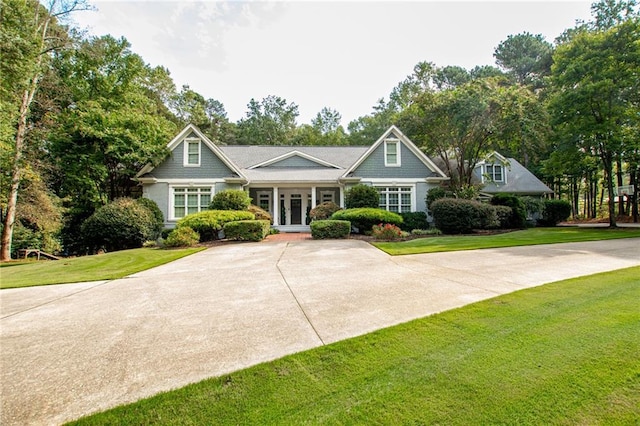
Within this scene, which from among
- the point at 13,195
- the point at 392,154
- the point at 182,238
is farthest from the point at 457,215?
the point at 13,195

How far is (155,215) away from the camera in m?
15.0

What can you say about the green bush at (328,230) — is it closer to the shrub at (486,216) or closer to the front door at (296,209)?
the front door at (296,209)

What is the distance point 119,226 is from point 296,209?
34.0 feet

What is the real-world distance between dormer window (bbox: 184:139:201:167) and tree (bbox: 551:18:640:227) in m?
20.9

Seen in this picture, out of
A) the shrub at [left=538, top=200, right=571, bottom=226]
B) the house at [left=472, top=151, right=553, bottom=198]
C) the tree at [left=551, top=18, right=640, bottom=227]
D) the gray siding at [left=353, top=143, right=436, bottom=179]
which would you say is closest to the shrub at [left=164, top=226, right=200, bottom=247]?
the gray siding at [left=353, top=143, right=436, bottom=179]

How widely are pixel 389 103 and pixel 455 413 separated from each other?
4294 centimetres

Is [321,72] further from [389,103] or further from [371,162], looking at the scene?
[389,103]

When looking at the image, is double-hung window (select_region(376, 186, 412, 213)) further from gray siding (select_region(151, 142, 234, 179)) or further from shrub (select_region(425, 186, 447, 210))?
gray siding (select_region(151, 142, 234, 179))

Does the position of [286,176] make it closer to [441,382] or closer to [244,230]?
[244,230]

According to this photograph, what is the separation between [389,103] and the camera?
40438 mm

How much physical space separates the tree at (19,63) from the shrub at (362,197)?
46.7ft

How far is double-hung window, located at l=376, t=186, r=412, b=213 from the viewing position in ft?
58.9

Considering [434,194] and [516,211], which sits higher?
[434,194]

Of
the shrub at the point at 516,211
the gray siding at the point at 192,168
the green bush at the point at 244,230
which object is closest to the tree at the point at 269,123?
the gray siding at the point at 192,168
